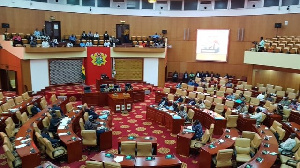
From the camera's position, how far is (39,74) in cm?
1755

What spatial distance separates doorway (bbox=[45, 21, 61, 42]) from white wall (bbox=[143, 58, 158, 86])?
737cm

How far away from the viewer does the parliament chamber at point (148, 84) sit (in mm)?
8344

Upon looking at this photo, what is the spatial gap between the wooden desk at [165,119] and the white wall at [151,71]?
8545 mm

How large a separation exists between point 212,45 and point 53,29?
44.6ft

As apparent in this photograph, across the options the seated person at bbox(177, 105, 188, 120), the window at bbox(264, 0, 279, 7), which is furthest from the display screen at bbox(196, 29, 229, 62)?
the seated person at bbox(177, 105, 188, 120)

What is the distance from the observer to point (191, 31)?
23641 millimetres

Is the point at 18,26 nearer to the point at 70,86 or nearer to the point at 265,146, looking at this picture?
the point at 70,86

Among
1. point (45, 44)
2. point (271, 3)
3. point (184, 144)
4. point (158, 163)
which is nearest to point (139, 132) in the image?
point (184, 144)

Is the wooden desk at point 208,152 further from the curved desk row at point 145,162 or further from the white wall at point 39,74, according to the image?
the white wall at point 39,74

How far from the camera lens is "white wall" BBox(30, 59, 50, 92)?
17119 millimetres

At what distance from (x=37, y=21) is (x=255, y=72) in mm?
17090

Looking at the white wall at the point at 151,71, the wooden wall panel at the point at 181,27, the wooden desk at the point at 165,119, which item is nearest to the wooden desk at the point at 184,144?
the wooden desk at the point at 165,119

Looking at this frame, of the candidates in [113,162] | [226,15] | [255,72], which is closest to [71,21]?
[226,15]

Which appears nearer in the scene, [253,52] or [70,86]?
[253,52]
